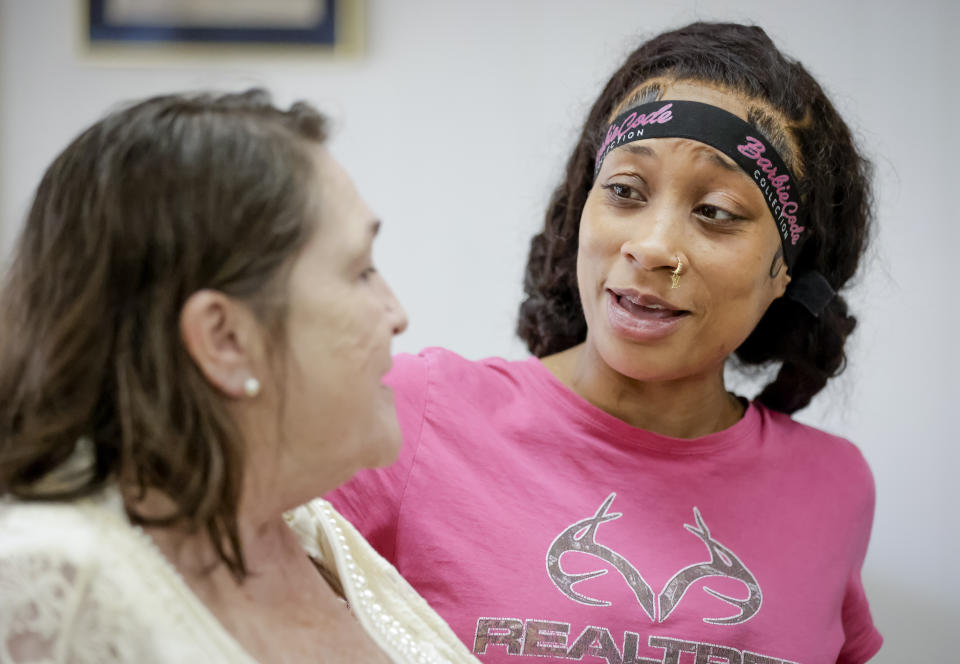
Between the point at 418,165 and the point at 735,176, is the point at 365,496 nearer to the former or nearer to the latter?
the point at 735,176

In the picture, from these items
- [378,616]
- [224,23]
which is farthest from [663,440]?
[224,23]

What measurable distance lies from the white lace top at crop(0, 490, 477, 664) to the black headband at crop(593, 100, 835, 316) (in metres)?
0.90

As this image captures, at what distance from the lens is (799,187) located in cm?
143

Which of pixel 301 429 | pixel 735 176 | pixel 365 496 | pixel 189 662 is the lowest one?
pixel 365 496

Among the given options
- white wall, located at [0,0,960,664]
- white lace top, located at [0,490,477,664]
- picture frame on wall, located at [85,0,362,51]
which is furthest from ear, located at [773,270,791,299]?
picture frame on wall, located at [85,0,362,51]

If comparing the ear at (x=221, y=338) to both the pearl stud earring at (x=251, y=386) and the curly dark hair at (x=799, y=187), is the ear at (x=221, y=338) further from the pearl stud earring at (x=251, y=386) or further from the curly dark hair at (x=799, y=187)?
the curly dark hair at (x=799, y=187)

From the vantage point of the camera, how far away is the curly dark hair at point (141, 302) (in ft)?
2.59

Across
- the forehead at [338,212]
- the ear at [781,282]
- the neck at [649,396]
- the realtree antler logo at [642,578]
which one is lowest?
the realtree antler logo at [642,578]

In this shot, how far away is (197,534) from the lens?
847 mm

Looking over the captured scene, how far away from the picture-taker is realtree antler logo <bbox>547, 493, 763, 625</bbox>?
1257 mm

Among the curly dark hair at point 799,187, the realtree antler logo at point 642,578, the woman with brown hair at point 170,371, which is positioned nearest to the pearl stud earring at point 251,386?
the woman with brown hair at point 170,371

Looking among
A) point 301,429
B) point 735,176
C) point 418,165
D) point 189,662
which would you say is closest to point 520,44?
point 418,165

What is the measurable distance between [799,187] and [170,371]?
99 centimetres

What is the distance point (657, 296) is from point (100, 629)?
2.74 feet
